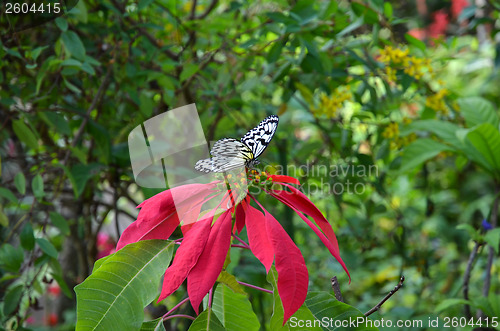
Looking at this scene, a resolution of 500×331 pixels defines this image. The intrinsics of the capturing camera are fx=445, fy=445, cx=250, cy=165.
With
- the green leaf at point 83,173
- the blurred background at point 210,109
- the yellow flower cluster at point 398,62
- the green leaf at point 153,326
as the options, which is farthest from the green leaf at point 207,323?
the yellow flower cluster at point 398,62

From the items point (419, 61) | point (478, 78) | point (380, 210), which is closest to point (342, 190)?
point (380, 210)

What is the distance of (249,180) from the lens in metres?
0.52

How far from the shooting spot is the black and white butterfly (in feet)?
1.65

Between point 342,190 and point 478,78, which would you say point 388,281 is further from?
point 478,78

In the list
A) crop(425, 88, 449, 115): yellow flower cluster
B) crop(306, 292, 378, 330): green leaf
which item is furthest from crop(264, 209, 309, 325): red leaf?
crop(425, 88, 449, 115): yellow flower cluster

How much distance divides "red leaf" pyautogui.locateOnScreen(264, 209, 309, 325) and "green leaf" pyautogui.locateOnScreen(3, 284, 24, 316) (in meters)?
0.71

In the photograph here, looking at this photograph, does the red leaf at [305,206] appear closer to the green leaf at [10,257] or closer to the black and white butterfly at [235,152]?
the black and white butterfly at [235,152]

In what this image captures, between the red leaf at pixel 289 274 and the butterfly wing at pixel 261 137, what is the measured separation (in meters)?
0.11

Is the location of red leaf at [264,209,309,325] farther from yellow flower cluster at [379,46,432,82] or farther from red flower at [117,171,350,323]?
yellow flower cluster at [379,46,432,82]

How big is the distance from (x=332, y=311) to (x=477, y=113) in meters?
0.94

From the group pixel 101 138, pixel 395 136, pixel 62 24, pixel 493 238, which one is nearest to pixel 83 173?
pixel 101 138

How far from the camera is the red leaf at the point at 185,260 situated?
1.47ft

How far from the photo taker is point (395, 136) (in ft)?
3.96

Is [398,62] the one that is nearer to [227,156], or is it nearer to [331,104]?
[331,104]
